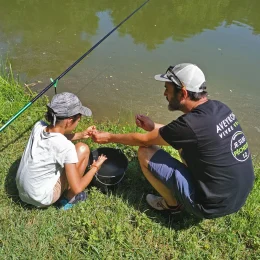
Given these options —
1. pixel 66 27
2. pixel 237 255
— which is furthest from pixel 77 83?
pixel 237 255

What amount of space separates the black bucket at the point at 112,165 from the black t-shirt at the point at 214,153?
2.44 ft

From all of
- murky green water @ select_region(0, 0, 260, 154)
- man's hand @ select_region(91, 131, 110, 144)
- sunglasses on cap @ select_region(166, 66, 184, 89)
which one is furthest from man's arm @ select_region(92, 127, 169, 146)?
murky green water @ select_region(0, 0, 260, 154)

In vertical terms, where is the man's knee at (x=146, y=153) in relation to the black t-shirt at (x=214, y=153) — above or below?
below

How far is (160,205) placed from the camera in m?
2.86

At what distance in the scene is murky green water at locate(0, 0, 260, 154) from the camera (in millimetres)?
4824

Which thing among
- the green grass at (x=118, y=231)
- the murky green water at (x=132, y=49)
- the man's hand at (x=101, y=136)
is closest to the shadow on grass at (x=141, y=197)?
the green grass at (x=118, y=231)

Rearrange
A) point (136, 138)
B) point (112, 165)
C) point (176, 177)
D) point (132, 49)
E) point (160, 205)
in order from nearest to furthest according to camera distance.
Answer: point (176, 177), point (136, 138), point (160, 205), point (112, 165), point (132, 49)

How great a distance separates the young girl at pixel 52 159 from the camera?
8.04ft

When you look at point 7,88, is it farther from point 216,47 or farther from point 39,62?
point 216,47

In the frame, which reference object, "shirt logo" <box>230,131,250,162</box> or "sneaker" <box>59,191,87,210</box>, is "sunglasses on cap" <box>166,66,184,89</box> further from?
"sneaker" <box>59,191,87,210</box>

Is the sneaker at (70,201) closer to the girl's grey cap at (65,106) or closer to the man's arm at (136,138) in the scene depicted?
the man's arm at (136,138)

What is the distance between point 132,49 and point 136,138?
3731mm

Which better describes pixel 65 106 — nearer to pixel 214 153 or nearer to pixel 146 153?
pixel 146 153

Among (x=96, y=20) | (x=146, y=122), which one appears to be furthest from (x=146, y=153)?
(x=96, y=20)
